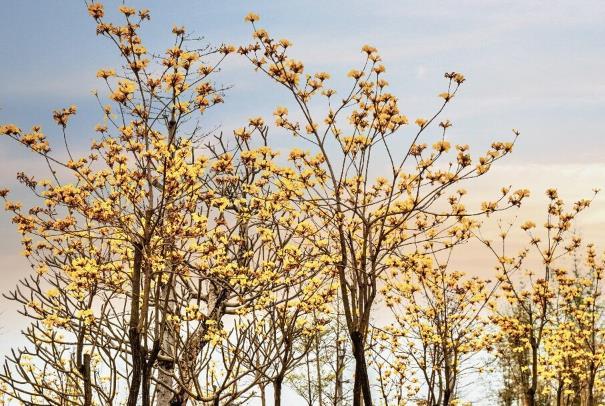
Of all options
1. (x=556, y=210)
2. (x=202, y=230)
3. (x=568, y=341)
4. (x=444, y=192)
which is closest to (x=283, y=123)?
(x=202, y=230)

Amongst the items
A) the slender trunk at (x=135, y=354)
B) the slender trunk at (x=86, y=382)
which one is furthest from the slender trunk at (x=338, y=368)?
the slender trunk at (x=135, y=354)

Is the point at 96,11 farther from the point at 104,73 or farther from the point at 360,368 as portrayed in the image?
the point at 360,368

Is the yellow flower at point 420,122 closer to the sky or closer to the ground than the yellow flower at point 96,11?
closer to the ground

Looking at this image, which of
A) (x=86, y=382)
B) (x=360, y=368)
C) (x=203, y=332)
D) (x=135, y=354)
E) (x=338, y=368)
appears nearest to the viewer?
(x=135, y=354)

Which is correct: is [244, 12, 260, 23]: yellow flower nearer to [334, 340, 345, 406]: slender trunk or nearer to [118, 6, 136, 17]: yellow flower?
[118, 6, 136, 17]: yellow flower

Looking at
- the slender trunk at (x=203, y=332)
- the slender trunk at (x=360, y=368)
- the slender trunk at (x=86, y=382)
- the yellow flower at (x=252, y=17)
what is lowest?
the slender trunk at (x=360, y=368)

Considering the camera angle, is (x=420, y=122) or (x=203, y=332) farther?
(x=203, y=332)

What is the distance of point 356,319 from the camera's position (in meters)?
7.35

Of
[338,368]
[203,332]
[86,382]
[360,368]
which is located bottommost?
[360,368]

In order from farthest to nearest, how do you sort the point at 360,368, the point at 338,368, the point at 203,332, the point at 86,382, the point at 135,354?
the point at 338,368 → the point at 203,332 → the point at 86,382 → the point at 360,368 → the point at 135,354

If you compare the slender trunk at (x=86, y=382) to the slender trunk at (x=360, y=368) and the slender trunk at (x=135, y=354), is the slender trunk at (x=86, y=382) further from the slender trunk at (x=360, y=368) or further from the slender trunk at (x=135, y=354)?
the slender trunk at (x=360, y=368)

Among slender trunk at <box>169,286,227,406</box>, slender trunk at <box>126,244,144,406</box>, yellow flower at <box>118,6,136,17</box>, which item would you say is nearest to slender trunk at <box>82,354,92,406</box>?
slender trunk at <box>169,286,227,406</box>

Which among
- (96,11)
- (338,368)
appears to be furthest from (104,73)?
(338,368)

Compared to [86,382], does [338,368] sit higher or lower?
higher
